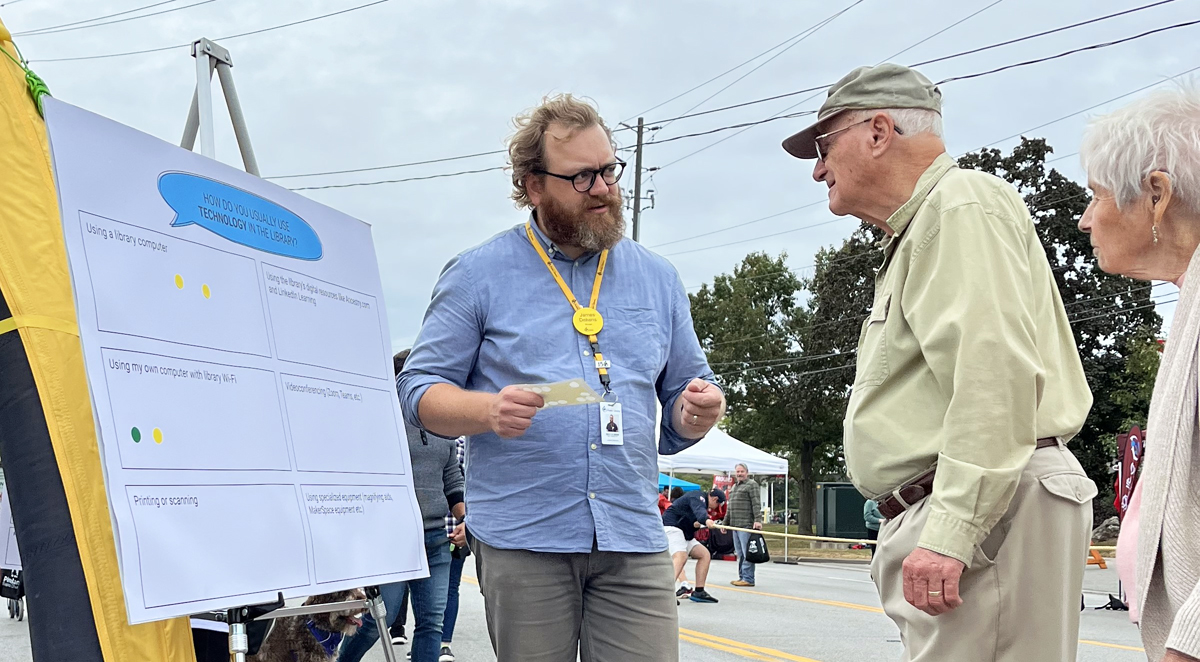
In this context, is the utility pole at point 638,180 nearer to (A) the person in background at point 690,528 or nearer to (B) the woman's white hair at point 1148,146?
(A) the person in background at point 690,528

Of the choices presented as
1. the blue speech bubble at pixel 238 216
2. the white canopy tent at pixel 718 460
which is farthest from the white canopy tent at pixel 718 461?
the blue speech bubble at pixel 238 216

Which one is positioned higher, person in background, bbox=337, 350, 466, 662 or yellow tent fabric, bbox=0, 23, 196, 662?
yellow tent fabric, bbox=0, 23, 196, 662

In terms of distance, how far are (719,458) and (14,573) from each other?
1811cm

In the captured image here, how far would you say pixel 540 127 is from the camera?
343cm

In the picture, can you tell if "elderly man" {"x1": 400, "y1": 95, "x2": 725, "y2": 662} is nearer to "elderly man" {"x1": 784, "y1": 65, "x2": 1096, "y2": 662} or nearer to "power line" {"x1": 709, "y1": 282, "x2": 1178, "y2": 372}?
"elderly man" {"x1": 784, "y1": 65, "x2": 1096, "y2": 662}

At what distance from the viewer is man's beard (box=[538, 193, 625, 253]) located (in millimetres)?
3344

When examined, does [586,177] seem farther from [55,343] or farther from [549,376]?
[55,343]

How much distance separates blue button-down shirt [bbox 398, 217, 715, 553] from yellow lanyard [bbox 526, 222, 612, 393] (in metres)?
0.02

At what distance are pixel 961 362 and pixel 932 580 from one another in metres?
0.51

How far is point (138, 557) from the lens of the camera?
2398 mm

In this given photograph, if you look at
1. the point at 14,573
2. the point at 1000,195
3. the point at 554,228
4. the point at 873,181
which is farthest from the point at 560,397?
the point at 14,573

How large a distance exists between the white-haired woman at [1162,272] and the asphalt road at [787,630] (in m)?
6.50

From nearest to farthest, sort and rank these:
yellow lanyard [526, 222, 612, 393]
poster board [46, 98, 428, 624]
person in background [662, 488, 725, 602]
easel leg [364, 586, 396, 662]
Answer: poster board [46, 98, 428, 624] → yellow lanyard [526, 222, 612, 393] → easel leg [364, 586, 396, 662] → person in background [662, 488, 725, 602]

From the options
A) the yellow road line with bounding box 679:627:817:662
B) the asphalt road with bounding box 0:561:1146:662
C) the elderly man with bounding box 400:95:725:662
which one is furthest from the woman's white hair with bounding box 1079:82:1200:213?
the yellow road line with bounding box 679:627:817:662
